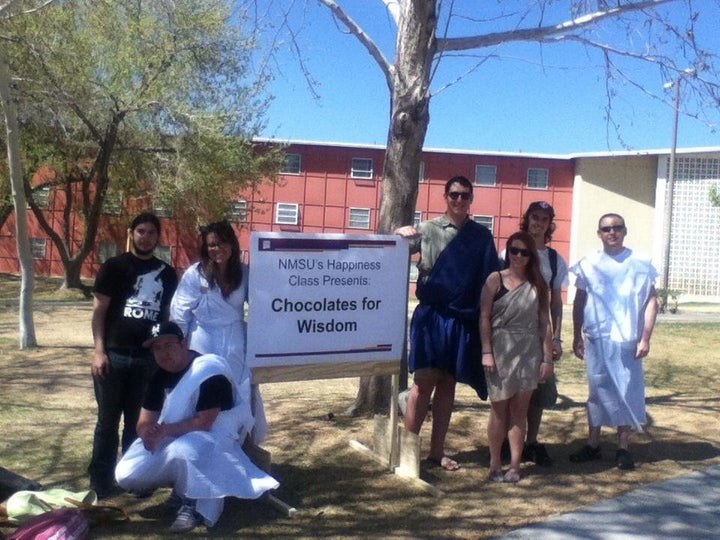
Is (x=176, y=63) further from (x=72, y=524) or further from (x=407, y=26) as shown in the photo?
(x=72, y=524)

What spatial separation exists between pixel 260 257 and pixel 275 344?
54 centimetres

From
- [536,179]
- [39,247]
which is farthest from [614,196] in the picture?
[39,247]

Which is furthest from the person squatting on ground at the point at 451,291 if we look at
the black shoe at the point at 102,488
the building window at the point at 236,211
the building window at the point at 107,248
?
the building window at the point at 107,248

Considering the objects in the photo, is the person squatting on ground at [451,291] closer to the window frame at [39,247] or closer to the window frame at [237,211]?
the window frame at [237,211]

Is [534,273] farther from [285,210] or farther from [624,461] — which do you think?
[285,210]

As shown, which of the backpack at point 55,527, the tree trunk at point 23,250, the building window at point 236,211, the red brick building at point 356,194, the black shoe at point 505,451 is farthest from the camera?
the red brick building at point 356,194

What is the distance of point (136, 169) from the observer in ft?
83.9

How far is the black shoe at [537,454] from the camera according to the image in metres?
6.04

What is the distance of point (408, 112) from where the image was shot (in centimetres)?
684

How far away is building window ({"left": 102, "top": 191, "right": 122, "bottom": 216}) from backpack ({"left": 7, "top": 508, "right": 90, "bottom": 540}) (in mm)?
25255

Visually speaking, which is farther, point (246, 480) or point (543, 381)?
point (543, 381)

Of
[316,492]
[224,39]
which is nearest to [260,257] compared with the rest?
[316,492]

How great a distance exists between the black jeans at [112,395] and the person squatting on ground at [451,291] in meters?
1.70

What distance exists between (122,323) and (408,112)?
2898 mm
